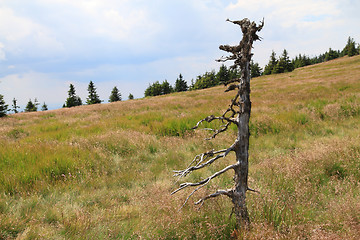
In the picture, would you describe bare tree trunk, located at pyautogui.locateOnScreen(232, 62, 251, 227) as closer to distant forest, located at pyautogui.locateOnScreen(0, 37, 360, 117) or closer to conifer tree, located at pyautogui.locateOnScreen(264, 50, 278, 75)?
distant forest, located at pyautogui.locateOnScreen(0, 37, 360, 117)

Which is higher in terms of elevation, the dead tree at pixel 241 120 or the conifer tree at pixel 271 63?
the conifer tree at pixel 271 63

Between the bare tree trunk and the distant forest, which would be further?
the distant forest

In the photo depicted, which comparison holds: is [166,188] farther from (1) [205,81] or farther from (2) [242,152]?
(1) [205,81]

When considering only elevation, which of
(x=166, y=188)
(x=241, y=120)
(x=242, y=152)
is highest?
(x=241, y=120)

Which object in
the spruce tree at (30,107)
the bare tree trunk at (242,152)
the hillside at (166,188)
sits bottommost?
the hillside at (166,188)

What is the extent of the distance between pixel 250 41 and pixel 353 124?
831 cm

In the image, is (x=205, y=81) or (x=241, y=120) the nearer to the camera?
(x=241, y=120)

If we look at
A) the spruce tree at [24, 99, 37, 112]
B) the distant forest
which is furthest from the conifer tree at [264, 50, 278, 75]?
the spruce tree at [24, 99, 37, 112]

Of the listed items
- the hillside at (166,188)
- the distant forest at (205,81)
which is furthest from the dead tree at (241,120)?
the distant forest at (205,81)

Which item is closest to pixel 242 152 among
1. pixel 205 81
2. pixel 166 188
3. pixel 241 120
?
pixel 241 120

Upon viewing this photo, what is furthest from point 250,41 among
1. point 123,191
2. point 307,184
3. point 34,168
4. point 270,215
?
point 34,168

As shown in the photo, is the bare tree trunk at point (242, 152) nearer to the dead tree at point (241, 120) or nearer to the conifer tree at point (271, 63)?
the dead tree at point (241, 120)

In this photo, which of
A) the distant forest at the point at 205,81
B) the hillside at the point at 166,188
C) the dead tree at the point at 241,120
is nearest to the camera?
the dead tree at the point at 241,120

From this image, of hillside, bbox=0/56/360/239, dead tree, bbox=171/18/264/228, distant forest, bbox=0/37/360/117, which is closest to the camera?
dead tree, bbox=171/18/264/228
